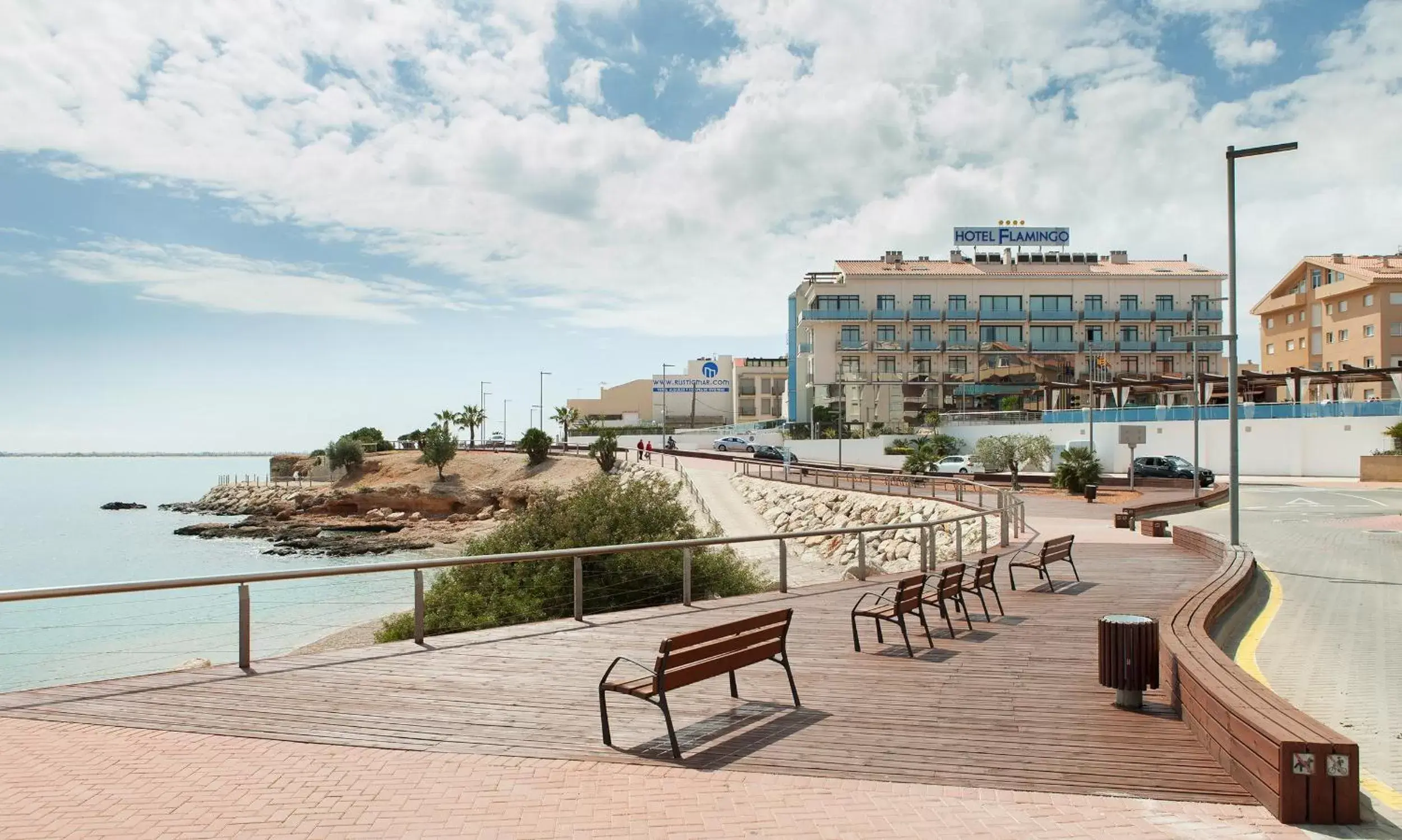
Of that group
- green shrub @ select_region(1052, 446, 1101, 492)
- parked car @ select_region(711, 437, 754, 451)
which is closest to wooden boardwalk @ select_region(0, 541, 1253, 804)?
green shrub @ select_region(1052, 446, 1101, 492)

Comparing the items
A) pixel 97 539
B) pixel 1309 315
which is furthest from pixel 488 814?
pixel 1309 315

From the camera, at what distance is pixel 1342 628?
1238cm

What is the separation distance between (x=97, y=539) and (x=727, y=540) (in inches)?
2869

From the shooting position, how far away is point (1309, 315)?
73438 mm

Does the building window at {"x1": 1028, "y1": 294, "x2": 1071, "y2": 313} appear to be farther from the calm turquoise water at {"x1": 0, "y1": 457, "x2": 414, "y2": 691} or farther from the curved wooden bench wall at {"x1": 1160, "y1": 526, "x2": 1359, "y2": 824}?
the curved wooden bench wall at {"x1": 1160, "y1": 526, "x2": 1359, "y2": 824}

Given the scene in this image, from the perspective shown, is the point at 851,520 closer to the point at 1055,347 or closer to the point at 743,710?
the point at 743,710

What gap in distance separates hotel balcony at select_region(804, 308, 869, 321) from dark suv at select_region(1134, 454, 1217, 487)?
122 feet

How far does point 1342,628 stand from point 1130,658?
6.98 meters

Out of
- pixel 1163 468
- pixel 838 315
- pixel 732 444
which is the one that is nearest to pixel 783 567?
pixel 1163 468

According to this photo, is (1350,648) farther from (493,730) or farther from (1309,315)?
(1309,315)

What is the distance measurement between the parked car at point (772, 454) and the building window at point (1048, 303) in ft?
100

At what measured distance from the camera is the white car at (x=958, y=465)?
5362 centimetres

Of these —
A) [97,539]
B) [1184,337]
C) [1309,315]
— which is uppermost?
[1309,315]

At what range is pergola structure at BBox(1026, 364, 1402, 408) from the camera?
174 ft
